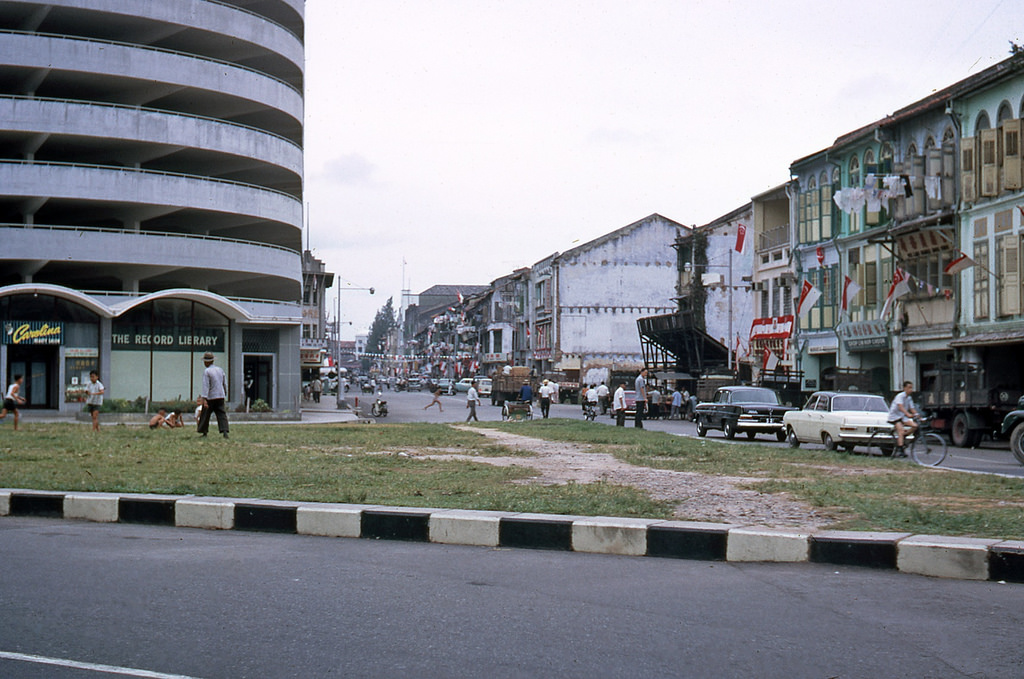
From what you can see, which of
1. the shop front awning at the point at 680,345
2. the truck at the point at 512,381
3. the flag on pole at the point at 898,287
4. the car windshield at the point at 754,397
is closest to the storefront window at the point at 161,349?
the car windshield at the point at 754,397

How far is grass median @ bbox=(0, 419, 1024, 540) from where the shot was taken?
9898mm

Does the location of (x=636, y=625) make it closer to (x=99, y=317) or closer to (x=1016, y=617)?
(x=1016, y=617)

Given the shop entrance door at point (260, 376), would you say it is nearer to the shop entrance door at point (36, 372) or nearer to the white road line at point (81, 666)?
the shop entrance door at point (36, 372)

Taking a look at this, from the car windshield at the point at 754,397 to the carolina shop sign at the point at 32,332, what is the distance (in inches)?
1045

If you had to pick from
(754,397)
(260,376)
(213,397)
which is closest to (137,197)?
(260,376)

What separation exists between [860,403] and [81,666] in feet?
69.2

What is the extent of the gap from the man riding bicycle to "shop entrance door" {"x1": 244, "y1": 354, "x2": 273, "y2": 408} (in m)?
34.7

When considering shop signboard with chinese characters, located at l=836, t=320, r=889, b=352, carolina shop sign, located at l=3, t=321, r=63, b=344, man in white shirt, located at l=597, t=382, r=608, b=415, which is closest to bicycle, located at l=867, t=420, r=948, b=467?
shop signboard with chinese characters, located at l=836, t=320, r=889, b=352

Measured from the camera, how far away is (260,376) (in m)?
50.2

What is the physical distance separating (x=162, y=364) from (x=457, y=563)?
39.0m

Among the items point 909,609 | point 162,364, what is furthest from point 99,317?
point 909,609

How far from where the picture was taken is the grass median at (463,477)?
9898mm

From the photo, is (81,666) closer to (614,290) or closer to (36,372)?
(36,372)

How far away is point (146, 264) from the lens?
45.7 metres
